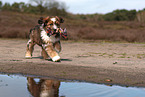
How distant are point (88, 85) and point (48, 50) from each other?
4.37 meters

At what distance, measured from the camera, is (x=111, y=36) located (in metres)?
26.7

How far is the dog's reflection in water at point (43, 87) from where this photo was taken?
6785mm

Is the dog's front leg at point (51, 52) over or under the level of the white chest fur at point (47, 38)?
under

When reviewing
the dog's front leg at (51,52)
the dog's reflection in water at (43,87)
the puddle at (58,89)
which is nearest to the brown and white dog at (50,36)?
the dog's front leg at (51,52)

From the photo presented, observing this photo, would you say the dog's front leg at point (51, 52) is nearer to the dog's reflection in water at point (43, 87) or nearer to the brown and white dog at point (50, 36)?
the brown and white dog at point (50, 36)

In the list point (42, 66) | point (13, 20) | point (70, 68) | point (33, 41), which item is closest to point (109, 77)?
point (70, 68)

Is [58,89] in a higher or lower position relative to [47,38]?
lower

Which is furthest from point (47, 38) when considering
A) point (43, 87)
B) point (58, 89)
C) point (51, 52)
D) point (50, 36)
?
point (58, 89)

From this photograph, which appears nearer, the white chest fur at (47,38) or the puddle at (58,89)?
the puddle at (58,89)

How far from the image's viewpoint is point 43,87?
7613 mm

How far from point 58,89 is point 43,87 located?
44 cm

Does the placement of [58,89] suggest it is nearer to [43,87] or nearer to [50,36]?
[43,87]

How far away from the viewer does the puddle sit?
22.3ft

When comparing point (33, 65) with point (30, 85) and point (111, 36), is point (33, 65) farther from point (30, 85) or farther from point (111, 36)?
point (111, 36)
